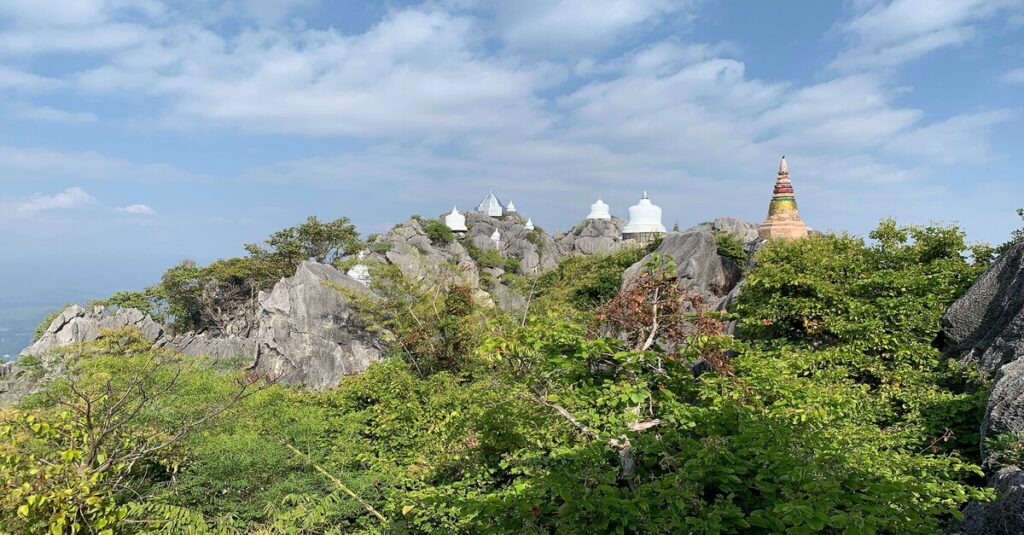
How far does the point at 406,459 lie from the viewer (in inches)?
315

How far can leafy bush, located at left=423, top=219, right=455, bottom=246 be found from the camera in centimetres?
4025

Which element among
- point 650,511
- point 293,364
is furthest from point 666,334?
point 293,364

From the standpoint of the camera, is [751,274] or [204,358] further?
[204,358]

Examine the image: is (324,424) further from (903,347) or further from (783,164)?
(783,164)

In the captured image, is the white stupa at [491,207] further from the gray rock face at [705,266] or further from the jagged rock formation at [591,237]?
the gray rock face at [705,266]

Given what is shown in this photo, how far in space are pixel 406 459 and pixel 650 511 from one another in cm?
569

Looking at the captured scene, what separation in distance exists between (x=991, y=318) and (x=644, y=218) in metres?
36.7

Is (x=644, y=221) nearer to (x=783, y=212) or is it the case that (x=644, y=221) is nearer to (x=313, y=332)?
(x=783, y=212)

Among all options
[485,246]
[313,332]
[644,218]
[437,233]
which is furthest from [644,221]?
[313,332]

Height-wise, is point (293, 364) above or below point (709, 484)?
below

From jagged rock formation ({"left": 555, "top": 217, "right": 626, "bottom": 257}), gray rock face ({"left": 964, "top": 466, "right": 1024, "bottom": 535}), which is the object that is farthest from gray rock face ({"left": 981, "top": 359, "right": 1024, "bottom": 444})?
jagged rock formation ({"left": 555, "top": 217, "right": 626, "bottom": 257})

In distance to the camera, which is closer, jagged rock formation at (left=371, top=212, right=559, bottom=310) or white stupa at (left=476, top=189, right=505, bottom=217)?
jagged rock formation at (left=371, top=212, right=559, bottom=310)

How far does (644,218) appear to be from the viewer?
4322cm

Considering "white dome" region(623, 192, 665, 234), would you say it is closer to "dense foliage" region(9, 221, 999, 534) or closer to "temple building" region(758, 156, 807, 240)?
"temple building" region(758, 156, 807, 240)
